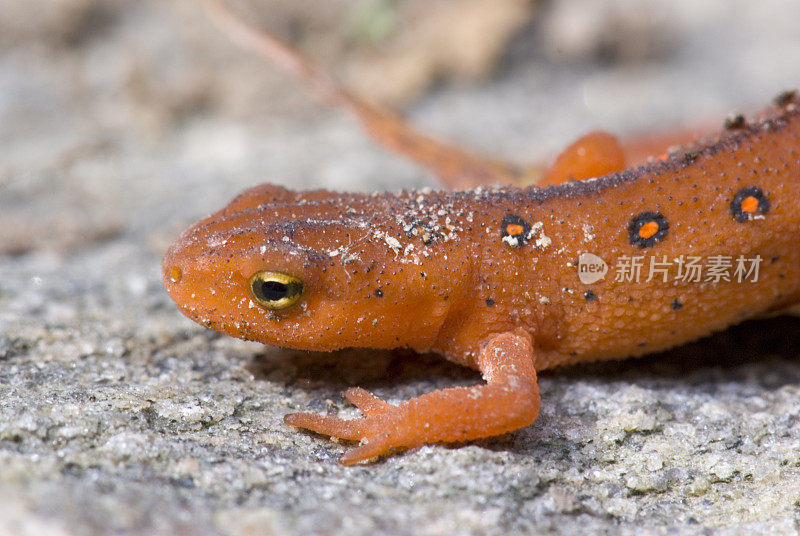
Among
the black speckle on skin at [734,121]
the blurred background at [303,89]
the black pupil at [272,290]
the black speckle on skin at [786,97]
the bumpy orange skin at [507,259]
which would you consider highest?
the blurred background at [303,89]

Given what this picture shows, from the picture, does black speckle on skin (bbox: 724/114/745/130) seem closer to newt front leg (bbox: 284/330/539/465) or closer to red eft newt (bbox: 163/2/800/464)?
red eft newt (bbox: 163/2/800/464)

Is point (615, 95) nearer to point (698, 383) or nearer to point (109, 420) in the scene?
point (698, 383)

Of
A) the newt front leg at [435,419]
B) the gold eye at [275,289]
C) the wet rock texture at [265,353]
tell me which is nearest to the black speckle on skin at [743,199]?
the wet rock texture at [265,353]

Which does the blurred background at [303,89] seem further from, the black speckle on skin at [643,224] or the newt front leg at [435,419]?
the newt front leg at [435,419]

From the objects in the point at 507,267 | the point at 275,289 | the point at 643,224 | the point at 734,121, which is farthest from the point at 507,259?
the point at 734,121

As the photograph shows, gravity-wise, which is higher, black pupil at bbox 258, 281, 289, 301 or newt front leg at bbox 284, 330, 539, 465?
black pupil at bbox 258, 281, 289, 301

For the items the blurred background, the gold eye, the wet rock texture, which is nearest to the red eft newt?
the gold eye

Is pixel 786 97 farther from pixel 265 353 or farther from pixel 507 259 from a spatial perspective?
pixel 265 353
